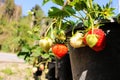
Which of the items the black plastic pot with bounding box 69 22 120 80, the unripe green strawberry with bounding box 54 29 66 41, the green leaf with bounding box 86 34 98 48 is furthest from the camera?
the unripe green strawberry with bounding box 54 29 66 41

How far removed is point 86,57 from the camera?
47.6 inches

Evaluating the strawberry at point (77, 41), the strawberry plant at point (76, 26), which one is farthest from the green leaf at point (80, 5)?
the strawberry at point (77, 41)

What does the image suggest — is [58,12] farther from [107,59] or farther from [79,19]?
[107,59]

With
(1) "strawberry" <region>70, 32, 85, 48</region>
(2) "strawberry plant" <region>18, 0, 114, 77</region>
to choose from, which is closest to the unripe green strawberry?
(2) "strawberry plant" <region>18, 0, 114, 77</region>

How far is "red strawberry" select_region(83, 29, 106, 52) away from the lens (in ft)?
3.43

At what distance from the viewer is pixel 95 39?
1.04 meters

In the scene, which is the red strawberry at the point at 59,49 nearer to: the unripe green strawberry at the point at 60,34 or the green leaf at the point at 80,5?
the unripe green strawberry at the point at 60,34

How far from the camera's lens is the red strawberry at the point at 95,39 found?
1.04 meters

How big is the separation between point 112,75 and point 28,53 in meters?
1.42

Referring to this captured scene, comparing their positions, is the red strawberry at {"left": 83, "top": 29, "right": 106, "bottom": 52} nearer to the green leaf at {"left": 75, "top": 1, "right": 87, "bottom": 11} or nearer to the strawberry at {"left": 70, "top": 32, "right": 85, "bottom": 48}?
the strawberry at {"left": 70, "top": 32, "right": 85, "bottom": 48}

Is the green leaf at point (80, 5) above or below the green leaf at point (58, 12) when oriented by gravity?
above

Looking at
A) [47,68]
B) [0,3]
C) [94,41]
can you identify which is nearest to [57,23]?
[94,41]

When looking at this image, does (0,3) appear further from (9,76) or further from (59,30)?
(59,30)

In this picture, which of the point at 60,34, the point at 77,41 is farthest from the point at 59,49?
the point at 77,41
